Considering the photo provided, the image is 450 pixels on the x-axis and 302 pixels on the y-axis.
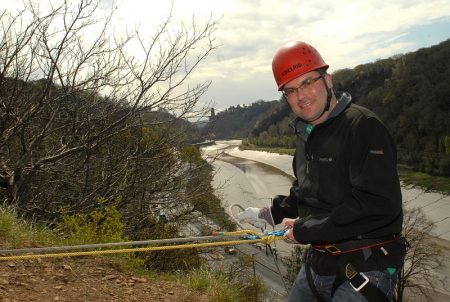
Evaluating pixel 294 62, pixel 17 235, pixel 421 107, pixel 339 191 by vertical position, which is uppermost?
pixel 421 107

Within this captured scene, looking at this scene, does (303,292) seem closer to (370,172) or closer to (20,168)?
(370,172)

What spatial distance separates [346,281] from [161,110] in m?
6.56

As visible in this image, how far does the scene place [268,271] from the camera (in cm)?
3350

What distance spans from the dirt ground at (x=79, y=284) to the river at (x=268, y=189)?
8.96ft

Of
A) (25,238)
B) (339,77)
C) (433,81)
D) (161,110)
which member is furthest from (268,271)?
(339,77)

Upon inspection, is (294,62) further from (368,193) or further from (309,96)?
(368,193)

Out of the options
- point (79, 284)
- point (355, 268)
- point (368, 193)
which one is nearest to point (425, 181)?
point (79, 284)

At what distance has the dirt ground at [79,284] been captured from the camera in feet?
13.1

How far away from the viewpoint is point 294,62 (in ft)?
8.37

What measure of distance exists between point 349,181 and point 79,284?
347 centimetres

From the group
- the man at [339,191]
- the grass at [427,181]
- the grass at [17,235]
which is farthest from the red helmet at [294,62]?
the grass at [427,181]

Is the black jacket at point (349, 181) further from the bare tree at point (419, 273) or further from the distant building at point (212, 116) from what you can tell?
the bare tree at point (419, 273)

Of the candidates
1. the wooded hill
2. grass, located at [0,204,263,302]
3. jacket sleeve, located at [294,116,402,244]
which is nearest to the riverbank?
the wooded hill

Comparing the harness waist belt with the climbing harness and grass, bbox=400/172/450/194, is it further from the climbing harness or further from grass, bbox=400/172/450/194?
grass, bbox=400/172/450/194
